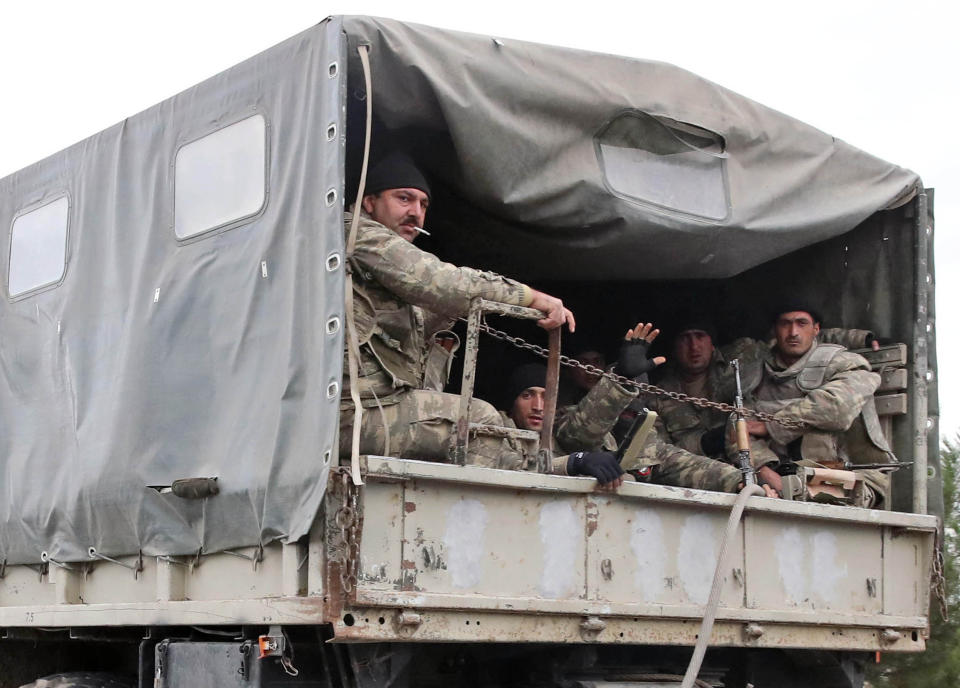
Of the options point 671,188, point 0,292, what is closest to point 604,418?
point 671,188

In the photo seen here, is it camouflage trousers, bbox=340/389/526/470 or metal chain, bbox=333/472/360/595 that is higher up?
camouflage trousers, bbox=340/389/526/470

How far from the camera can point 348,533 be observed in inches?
160

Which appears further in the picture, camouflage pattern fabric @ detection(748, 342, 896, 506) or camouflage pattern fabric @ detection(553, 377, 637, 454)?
camouflage pattern fabric @ detection(748, 342, 896, 506)

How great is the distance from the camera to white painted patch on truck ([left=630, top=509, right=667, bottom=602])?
487cm

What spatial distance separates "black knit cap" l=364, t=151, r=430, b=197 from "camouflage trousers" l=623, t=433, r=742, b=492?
6.10 feet

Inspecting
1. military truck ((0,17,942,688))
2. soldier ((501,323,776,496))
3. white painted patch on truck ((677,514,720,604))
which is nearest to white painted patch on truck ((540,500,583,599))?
military truck ((0,17,942,688))

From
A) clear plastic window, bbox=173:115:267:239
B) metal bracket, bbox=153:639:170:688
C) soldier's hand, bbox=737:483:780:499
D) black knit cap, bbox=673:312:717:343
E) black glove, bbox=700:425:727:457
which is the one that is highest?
clear plastic window, bbox=173:115:267:239

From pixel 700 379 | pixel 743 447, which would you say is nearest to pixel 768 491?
pixel 743 447

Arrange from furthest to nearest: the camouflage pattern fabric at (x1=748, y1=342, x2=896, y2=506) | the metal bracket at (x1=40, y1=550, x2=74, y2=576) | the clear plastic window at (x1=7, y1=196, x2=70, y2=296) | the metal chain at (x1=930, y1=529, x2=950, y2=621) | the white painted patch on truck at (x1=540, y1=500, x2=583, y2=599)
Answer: the camouflage pattern fabric at (x1=748, y1=342, x2=896, y2=506)
the metal chain at (x1=930, y1=529, x2=950, y2=621)
the clear plastic window at (x1=7, y1=196, x2=70, y2=296)
the metal bracket at (x1=40, y1=550, x2=74, y2=576)
the white painted patch on truck at (x1=540, y1=500, x2=583, y2=599)

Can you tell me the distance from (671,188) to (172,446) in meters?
2.30

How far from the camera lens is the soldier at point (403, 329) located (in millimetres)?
4656

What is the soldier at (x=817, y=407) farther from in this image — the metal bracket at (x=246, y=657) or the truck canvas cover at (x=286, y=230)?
the metal bracket at (x=246, y=657)

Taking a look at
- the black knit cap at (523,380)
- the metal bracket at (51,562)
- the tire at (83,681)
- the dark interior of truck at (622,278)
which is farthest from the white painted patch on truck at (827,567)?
the metal bracket at (51,562)

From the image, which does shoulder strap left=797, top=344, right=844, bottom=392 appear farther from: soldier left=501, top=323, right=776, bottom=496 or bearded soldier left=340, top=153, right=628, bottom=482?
bearded soldier left=340, top=153, right=628, bottom=482
